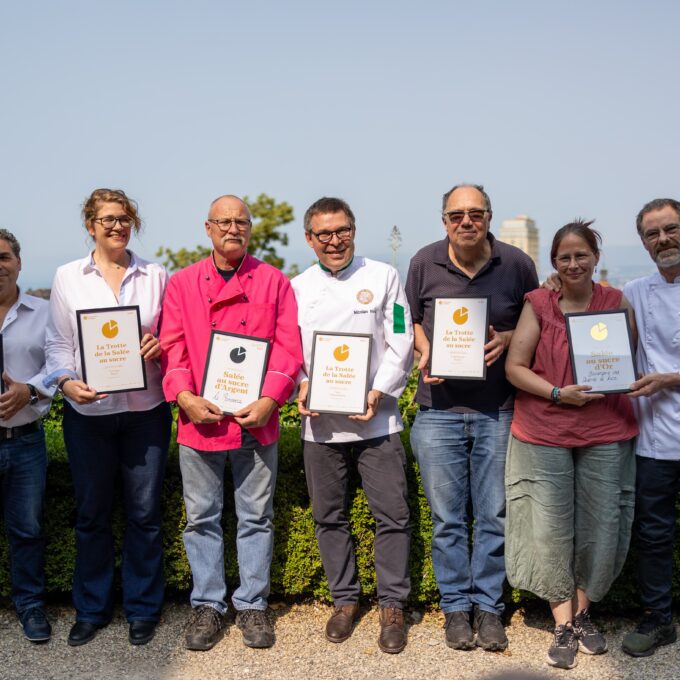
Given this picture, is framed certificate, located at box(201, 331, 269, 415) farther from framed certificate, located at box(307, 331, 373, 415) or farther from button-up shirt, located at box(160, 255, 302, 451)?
framed certificate, located at box(307, 331, 373, 415)

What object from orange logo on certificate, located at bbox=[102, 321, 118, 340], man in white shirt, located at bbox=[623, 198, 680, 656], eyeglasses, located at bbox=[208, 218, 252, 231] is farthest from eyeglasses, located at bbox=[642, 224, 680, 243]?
orange logo on certificate, located at bbox=[102, 321, 118, 340]

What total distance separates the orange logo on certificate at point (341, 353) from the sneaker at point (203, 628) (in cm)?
174

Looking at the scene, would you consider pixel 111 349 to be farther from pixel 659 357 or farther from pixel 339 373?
pixel 659 357

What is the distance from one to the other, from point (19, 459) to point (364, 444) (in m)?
2.07

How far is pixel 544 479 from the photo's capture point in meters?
4.64

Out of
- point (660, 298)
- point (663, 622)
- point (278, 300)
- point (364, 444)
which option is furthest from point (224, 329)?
point (663, 622)

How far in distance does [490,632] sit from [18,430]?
3058 millimetres

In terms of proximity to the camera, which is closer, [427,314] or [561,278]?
[561,278]

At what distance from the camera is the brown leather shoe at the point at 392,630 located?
4930 millimetres

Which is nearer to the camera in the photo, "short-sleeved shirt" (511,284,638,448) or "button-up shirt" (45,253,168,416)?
"short-sleeved shirt" (511,284,638,448)

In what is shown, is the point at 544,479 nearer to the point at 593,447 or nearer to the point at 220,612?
the point at 593,447

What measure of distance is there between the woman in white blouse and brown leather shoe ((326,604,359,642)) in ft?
3.64

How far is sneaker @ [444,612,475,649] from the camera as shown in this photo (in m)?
4.89

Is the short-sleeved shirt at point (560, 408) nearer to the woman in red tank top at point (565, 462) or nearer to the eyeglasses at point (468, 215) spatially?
the woman in red tank top at point (565, 462)
